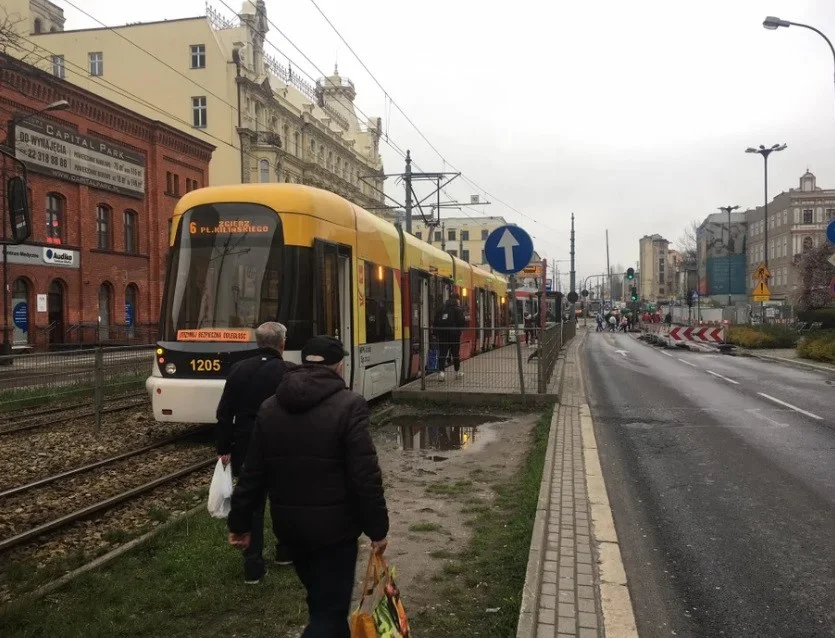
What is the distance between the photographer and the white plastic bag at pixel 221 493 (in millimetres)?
Answer: 4301

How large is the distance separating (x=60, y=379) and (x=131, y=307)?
24831mm

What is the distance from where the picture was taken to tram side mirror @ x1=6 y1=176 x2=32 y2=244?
457 centimetres

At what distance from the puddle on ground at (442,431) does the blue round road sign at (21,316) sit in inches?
898

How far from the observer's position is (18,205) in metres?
4.62

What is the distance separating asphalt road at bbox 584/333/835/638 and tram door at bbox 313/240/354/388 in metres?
3.81

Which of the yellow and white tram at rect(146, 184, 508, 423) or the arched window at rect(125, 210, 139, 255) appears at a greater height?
the arched window at rect(125, 210, 139, 255)

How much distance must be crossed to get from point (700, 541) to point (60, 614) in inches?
177

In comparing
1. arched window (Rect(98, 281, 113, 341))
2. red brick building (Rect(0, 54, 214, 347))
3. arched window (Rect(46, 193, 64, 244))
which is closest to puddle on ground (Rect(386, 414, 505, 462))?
red brick building (Rect(0, 54, 214, 347))

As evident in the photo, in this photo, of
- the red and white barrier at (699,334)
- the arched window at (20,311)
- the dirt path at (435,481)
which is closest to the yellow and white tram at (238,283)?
the dirt path at (435,481)

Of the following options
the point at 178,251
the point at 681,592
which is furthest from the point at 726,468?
the point at 178,251

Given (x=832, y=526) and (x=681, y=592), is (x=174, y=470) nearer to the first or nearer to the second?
(x=681, y=592)

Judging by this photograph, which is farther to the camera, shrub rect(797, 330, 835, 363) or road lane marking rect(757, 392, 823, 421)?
shrub rect(797, 330, 835, 363)

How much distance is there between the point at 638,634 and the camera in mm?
3742

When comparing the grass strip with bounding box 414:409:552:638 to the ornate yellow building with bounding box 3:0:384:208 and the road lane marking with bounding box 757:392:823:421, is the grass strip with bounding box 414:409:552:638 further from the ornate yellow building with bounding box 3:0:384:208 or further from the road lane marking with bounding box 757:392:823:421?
the ornate yellow building with bounding box 3:0:384:208
